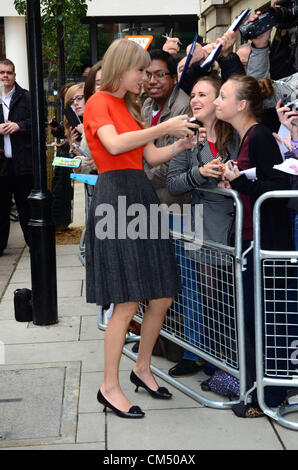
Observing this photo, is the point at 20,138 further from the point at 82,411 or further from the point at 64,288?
the point at 82,411

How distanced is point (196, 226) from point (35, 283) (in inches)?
72.6

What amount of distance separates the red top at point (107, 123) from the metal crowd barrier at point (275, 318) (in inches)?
29.4

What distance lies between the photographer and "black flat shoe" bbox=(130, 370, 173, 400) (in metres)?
3.81

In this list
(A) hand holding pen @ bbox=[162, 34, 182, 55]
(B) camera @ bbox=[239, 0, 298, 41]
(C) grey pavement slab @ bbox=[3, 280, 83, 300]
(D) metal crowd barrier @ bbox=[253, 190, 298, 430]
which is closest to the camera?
(D) metal crowd barrier @ bbox=[253, 190, 298, 430]

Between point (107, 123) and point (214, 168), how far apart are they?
0.63 m

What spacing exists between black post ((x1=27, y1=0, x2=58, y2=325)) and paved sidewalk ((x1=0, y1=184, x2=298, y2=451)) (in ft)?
0.78

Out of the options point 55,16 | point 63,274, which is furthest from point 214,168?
point 55,16

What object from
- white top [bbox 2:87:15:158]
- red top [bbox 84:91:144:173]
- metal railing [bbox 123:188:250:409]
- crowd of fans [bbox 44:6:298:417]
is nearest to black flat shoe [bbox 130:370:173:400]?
crowd of fans [bbox 44:6:298:417]

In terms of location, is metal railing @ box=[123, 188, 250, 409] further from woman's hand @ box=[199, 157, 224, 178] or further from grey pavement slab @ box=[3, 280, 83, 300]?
grey pavement slab @ box=[3, 280, 83, 300]

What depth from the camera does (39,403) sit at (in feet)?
12.3

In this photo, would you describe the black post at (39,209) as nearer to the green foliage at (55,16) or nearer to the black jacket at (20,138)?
the black jacket at (20,138)

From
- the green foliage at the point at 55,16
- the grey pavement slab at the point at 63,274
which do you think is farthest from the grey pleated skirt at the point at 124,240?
the green foliage at the point at 55,16

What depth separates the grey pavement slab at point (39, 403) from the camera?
11.0ft
